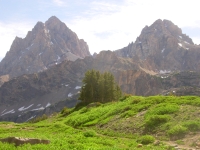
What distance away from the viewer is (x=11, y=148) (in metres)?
15.1

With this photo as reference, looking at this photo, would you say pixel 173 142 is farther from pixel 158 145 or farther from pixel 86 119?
pixel 86 119

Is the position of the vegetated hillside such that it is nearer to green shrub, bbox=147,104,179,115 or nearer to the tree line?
green shrub, bbox=147,104,179,115

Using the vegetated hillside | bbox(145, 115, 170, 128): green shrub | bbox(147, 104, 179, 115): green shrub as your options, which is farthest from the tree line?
bbox(145, 115, 170, 128): green shrub

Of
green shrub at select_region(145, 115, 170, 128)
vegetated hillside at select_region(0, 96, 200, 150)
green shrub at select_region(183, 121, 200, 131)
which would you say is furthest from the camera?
green shrub at select_region(145, 115, 170, 128)

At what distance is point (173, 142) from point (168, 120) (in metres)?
5.19

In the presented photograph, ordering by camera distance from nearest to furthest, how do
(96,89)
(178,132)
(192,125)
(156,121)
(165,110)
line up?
(178,132) → (192,125) → (156,121) → (165,110) → (96,89)

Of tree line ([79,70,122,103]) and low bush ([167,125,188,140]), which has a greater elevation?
tree line ([79,70,122,103])

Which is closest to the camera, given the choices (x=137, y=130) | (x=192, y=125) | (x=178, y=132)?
(x=178, y=132)

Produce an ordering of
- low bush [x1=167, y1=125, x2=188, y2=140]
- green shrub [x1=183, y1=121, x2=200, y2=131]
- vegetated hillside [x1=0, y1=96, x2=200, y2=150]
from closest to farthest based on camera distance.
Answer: vegetated hillside [x1=0, y1=96, x2=200, y2=150] < low bush [x1=167, y1=125, x2=188, y2=140] < green shrub [x1=183, y1=121, x2=200, y2=131]

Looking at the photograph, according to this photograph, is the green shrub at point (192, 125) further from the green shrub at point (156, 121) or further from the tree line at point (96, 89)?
the tree line at point (96, 89)

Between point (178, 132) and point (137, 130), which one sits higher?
point (178, 132)

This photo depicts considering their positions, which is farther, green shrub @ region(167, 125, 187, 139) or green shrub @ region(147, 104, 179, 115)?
green shrub @ region(147, 104, 179, 115)

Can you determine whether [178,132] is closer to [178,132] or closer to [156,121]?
[178,132]

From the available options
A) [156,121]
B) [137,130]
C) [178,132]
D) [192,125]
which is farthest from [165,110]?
[178,132]
